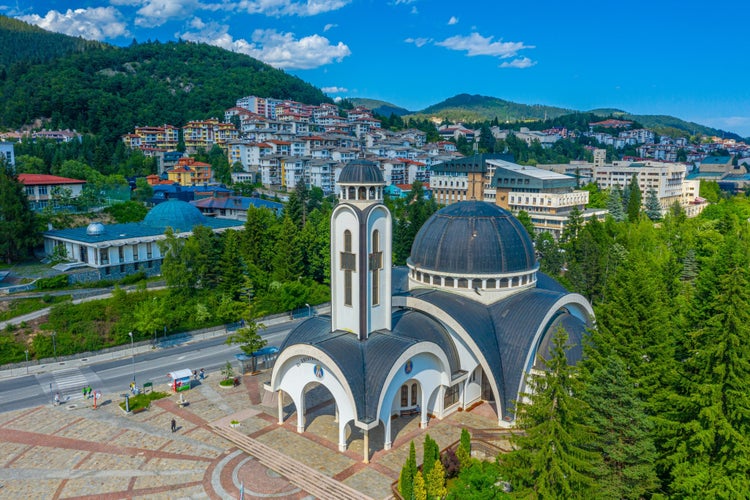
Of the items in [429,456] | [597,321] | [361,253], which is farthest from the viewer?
[361,253]

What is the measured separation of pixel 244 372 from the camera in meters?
35.5

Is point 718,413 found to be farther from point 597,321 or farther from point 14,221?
point 14,221

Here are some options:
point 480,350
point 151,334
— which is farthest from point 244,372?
point 480,350

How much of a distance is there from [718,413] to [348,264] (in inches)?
666

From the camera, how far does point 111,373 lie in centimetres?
3594

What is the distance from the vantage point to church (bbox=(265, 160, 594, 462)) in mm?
25281

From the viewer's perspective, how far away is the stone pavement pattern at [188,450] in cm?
2266

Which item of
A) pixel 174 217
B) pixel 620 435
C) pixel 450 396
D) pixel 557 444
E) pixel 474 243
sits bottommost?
pixel 450 396

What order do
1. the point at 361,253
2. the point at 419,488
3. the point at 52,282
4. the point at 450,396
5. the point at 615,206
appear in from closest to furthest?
the point at 419,488 → the point at 361,253 → the point at 450,396 → the point at 52,282 → the point at 615,206

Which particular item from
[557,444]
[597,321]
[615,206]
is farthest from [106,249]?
[615,206]

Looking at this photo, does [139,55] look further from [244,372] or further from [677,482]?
[677,482]

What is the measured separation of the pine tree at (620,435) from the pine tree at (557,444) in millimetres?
1072

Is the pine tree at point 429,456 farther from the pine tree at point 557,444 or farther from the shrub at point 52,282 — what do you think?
the shrub at point 52,282

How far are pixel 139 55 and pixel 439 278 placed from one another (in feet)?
592
